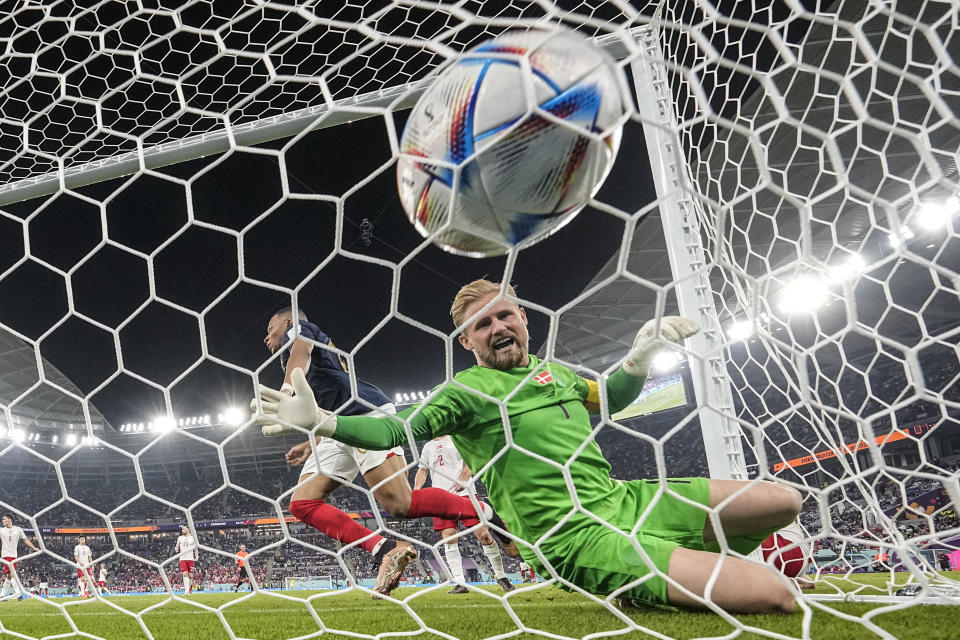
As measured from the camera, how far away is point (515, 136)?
1.19m

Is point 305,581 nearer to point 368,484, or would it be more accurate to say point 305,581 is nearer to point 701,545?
point 368,484

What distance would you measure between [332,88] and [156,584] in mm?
16222

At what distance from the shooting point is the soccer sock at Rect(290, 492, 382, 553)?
270 cm

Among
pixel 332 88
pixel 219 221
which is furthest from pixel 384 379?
pixel 332 88

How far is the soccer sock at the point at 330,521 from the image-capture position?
270cm

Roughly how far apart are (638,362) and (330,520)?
1699 millimetres

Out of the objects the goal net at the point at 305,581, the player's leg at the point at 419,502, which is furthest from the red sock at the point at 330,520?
the goal net at the point at 305,581

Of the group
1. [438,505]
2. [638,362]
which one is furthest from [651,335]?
[438,505]

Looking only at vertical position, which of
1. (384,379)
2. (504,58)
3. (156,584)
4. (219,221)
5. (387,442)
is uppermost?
(504,58)

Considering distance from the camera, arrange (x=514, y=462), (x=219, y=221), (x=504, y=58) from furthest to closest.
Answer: (x=219, y=221)
(x=514, y=462)
(x=504, y=58)

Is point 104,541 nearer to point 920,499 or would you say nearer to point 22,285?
point 22,285

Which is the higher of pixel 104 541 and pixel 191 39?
pixel 191 39

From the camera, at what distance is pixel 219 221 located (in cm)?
657

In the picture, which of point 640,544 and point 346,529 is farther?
point 346,529
